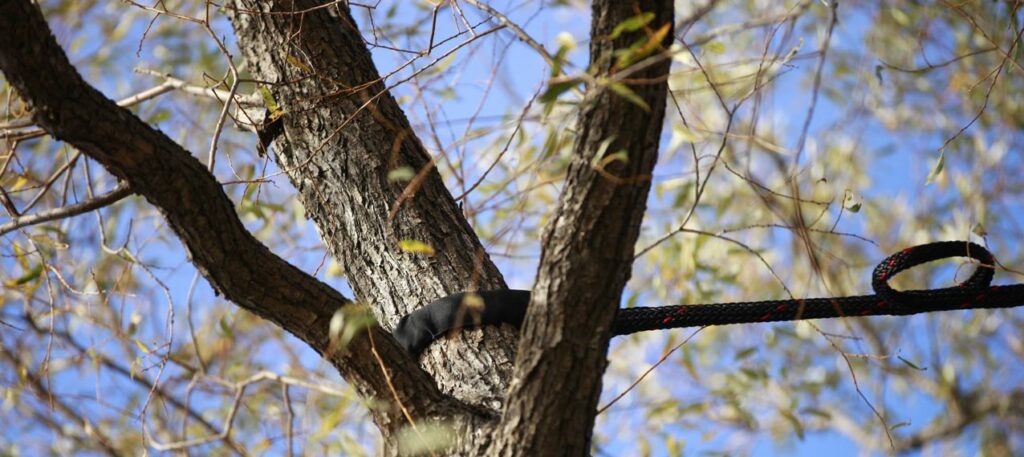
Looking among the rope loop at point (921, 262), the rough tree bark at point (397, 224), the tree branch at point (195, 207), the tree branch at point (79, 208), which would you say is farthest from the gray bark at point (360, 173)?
the rope loop at point (921, 262)

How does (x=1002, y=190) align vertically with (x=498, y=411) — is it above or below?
above

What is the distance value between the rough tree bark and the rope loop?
1.39 feet

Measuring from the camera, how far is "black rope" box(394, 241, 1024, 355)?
1.21 meters

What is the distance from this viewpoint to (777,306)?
1214mm

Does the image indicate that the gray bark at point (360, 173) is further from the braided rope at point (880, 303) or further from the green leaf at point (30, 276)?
the green leaf at point (30, 276)

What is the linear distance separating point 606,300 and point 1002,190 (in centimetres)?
292

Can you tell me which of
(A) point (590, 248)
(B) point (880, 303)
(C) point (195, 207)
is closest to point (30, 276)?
(C) point (195, 207)

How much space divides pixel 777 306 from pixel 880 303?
128mm

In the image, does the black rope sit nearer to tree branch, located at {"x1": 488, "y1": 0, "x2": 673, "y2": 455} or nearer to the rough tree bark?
the rough tree bark

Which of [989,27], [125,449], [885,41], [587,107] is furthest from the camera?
[885,41]

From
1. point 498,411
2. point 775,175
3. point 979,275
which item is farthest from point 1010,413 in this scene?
point 498,411

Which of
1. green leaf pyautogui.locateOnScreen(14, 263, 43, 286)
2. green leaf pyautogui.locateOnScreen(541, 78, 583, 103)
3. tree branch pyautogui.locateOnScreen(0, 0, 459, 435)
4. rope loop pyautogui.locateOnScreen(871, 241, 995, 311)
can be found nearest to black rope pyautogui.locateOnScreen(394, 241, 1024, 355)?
rope loop pyautogui.locateOnScreen(871, 241, 995, 311)

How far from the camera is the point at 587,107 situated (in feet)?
3.05

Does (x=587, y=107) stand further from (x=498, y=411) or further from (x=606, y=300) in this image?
(x=498, y=411)
